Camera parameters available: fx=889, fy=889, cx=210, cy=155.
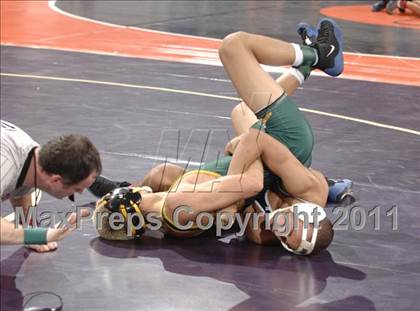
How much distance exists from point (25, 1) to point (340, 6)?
18.8ft

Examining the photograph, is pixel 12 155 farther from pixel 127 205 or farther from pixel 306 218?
pixel 306 218

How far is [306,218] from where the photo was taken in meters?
4.48

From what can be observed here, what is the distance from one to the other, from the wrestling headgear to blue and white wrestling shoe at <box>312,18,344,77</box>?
1.46 metres

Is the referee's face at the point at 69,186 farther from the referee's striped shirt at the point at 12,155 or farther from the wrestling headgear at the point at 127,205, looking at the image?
the wrestling headgear at the point at 127,205

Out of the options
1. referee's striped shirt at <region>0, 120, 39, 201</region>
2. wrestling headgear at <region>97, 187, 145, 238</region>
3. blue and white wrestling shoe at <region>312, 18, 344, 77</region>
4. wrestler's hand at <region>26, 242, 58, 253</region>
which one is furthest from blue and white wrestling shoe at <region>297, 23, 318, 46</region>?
referee's striped shirt at <region>0, 120, 39, 201</region>

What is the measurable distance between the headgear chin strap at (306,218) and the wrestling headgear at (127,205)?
0.71 meters

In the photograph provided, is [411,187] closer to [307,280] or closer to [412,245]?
[412,245]

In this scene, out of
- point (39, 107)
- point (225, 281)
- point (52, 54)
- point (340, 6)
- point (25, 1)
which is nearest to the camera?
point (225, 281)

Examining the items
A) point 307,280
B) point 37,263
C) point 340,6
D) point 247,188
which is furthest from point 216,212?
point 340,6

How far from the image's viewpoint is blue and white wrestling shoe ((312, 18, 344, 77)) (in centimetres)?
537

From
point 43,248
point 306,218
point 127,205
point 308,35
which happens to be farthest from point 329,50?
point 43,248

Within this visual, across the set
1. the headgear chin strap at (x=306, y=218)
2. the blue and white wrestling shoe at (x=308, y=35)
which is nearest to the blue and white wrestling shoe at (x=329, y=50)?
the blue and white wrestling shoe at (x=308, y=35)

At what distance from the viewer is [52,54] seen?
9.88m

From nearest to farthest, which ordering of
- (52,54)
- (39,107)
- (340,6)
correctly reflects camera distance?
(39,107)
(52,54)
(340,6)
